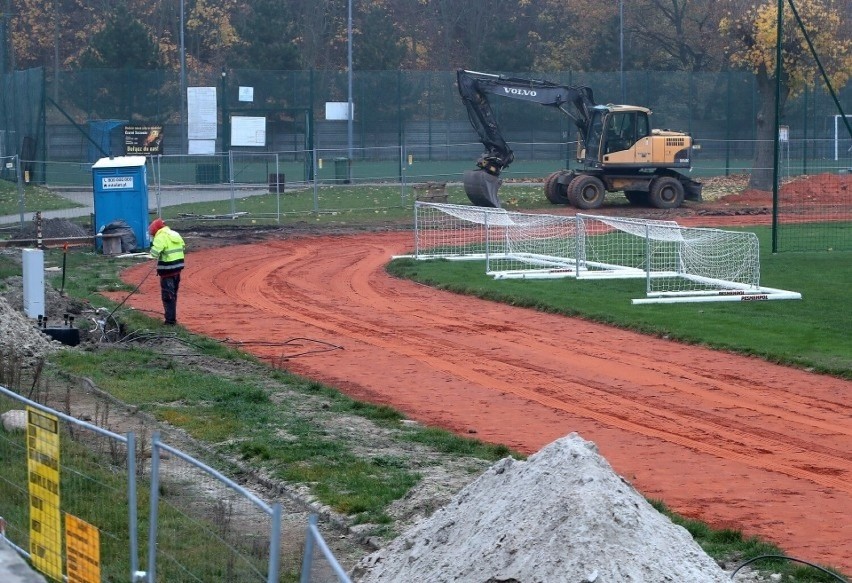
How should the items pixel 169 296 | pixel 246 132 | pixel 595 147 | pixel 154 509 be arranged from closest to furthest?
1. pixel 154 509
2. pixel 169 296
3. pixel 595 147
4. pixel 246 132

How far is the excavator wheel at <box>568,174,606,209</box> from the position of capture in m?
40.2

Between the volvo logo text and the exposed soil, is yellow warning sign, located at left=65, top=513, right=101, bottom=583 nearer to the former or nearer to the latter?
the exposed soil

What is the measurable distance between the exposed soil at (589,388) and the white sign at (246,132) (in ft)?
89.1

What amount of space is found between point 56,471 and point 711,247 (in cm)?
1882

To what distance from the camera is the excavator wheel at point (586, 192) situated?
132 ft

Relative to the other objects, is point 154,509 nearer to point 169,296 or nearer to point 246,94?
point 169,296

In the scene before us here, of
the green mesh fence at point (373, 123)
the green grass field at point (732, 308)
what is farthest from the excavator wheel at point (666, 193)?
the green grass field at point (732, 308)

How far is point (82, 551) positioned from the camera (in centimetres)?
679

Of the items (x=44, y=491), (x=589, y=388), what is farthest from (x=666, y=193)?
(x=44, y=491)

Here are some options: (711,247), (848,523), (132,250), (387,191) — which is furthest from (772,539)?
(387,191)

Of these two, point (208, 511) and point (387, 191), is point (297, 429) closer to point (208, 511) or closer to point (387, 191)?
point (208, 511)

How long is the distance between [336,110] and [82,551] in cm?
4998

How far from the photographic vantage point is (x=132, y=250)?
28938 millimetres

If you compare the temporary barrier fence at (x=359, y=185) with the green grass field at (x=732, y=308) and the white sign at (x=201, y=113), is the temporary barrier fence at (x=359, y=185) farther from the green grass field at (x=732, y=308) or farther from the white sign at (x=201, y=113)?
the green grass field at (x=732, y=308)
